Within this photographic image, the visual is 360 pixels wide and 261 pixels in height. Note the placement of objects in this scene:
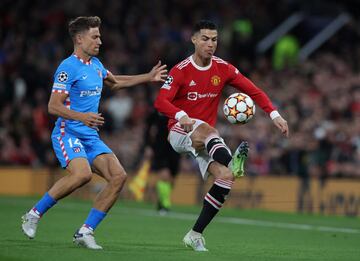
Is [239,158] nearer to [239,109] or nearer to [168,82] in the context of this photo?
[239,109]

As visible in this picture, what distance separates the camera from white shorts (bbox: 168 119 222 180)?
37.7 ft

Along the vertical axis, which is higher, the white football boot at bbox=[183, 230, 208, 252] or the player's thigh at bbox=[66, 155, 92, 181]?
the player's thigh at bbox=[66, 155, 92, 181]

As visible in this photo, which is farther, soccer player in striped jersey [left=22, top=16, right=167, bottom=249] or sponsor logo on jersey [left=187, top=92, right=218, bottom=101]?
sponsor logo on jersey [left=187, top=92, right=218, bottom=101]

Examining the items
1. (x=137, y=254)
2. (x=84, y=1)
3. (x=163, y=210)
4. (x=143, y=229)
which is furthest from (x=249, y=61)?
(x=137, y=254)

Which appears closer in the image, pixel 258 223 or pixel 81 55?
pixel 81 55

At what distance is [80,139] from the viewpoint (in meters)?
11.2

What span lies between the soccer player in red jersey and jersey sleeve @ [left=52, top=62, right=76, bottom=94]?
1.06m

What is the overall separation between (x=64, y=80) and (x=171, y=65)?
13.2 m

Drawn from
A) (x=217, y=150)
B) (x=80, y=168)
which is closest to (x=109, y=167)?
(x=80, y=168)

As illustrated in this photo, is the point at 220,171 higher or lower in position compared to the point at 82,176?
higher

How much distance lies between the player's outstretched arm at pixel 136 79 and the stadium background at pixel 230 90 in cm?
914

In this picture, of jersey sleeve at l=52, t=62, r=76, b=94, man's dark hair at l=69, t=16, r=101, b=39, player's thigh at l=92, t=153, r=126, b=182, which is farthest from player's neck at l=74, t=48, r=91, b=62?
player's thigh at l=92, t=153, r=126, b=182

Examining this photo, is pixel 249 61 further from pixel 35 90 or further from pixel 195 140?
pixel 195 140

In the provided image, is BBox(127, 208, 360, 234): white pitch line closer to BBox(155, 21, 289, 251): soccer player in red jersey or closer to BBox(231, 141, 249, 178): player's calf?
BBox(155, 21, 289, 251): soccer player in red jersey
